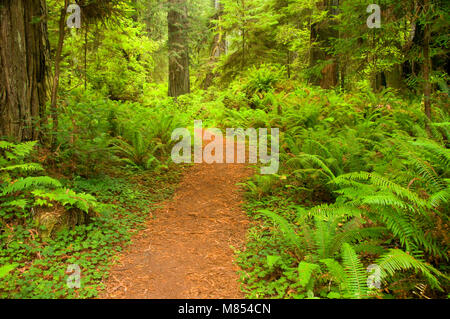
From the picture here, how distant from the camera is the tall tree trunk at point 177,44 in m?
11.3

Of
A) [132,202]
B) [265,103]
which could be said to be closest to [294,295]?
[132,202]

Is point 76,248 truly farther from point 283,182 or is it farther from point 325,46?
point 325,46

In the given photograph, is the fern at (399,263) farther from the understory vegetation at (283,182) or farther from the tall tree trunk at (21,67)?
the tall tree trunk at (21,67)

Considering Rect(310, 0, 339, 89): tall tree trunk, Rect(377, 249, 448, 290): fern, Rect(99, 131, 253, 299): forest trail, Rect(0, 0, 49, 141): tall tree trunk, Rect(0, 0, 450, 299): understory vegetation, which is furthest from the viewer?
Rect(310, 0, 339, 89): tall tree trunk

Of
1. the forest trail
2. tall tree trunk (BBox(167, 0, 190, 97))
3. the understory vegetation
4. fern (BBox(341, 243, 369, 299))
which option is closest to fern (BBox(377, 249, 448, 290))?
the understory vegetation

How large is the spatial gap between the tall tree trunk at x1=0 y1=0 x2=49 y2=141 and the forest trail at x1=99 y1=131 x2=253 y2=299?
2385mm

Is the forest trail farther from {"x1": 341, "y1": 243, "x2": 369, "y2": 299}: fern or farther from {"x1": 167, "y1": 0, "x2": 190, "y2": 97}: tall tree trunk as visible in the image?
{"x1": 167, "y1": 0, "x2": 190, "y2": 97}: tall tree trunk

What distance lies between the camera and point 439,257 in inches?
106

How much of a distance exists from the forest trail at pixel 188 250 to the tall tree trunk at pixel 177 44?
7.28 m

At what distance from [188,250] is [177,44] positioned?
9.63 meters

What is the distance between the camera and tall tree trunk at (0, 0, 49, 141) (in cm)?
414

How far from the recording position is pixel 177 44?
1129 cm

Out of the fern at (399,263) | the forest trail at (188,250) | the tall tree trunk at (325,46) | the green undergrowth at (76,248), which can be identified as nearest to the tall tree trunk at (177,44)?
the tall tree trunk at (325,46)

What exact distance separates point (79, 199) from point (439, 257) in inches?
150
